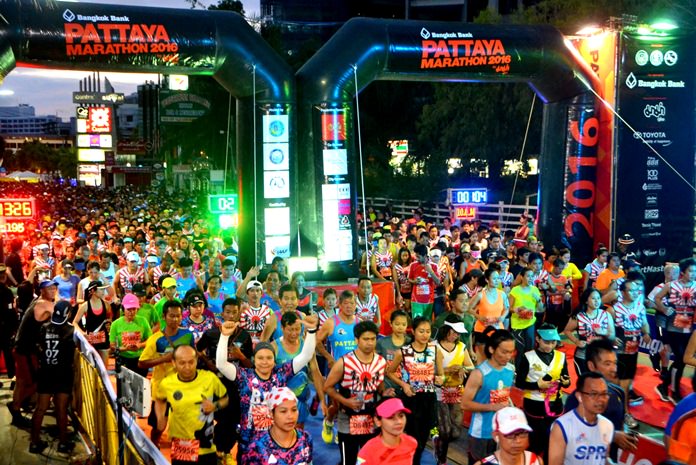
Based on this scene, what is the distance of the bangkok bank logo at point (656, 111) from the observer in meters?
15.4

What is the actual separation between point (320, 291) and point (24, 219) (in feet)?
32.6

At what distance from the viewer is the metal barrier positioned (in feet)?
92.0

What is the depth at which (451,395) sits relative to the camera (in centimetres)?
738

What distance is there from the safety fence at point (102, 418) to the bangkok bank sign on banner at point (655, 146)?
431 inches

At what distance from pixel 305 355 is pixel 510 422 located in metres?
2.77

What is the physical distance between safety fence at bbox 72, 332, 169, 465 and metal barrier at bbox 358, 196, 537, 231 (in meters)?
19.9

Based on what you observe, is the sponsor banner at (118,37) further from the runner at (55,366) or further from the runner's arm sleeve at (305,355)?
the runner's arm sleeve at (305,355)

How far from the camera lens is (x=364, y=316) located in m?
9.38

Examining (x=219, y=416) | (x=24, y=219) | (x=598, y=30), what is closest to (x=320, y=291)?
(x=219, y=416)

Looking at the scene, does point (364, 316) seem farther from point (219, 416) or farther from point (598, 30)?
point (598, 30)

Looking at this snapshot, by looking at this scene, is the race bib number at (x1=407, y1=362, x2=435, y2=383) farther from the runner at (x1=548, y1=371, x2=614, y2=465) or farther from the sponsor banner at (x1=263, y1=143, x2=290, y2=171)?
the sponsor banner at (x1=263, y1=143, x2=290, y2=171)

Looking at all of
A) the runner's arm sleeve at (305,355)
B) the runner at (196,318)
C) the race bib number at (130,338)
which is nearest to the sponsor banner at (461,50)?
the runner at (196,318)

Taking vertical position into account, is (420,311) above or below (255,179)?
below

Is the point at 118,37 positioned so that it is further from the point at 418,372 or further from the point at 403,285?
the point at 418,372
